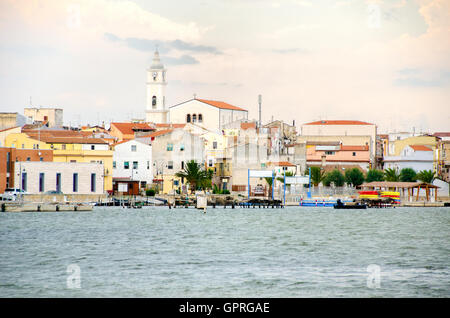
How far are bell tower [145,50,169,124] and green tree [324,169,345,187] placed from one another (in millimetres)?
32334

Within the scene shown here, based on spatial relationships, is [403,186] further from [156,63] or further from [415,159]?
[156,63]

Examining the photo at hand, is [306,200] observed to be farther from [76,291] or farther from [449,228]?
[76,291]

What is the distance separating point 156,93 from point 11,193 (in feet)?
168

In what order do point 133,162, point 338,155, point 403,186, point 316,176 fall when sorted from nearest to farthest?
point 133,162
point 403,186
point 316,176
point 338,155

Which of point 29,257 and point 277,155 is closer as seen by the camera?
point 29,257

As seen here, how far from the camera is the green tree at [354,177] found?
86.6m

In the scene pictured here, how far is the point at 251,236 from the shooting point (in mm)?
42281

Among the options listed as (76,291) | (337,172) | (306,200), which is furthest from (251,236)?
(337,172)

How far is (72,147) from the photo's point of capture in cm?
7238

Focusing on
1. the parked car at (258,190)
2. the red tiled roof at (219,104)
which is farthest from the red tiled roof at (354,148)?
the parked car at (258,190)

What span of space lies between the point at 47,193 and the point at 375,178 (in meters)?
36.3

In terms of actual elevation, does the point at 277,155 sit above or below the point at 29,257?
above

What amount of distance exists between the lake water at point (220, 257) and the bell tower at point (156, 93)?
5648 centimetres

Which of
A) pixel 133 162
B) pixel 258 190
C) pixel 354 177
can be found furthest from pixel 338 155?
pixel 133 162
